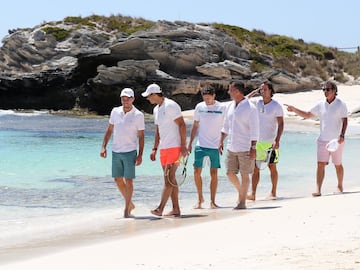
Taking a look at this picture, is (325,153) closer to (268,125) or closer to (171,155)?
(268,125)

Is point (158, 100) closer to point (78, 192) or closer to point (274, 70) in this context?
point (78, 192)

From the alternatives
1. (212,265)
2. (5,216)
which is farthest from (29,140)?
(212,265)

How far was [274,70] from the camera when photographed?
36594mm

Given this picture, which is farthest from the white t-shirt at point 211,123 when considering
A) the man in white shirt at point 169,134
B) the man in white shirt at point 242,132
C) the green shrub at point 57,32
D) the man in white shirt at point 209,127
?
the green shrub at point 57,32

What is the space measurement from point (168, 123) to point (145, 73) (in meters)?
28.4

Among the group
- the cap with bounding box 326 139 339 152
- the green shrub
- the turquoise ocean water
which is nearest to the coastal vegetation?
the green shrub

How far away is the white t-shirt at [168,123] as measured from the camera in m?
7.28

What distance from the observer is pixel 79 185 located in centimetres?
1034

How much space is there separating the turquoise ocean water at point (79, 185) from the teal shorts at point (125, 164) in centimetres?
52

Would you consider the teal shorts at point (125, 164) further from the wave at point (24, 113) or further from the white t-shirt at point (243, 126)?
the wave at point (24, 113)

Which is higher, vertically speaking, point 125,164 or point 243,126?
point 243,126

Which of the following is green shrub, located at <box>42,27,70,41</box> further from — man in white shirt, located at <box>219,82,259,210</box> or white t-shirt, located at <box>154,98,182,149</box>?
white t-shirt, located at <box>154,98,182,149</box>

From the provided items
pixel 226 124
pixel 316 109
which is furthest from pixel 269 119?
pixel 226 124

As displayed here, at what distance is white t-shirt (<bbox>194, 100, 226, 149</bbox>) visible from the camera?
8.02 metres
